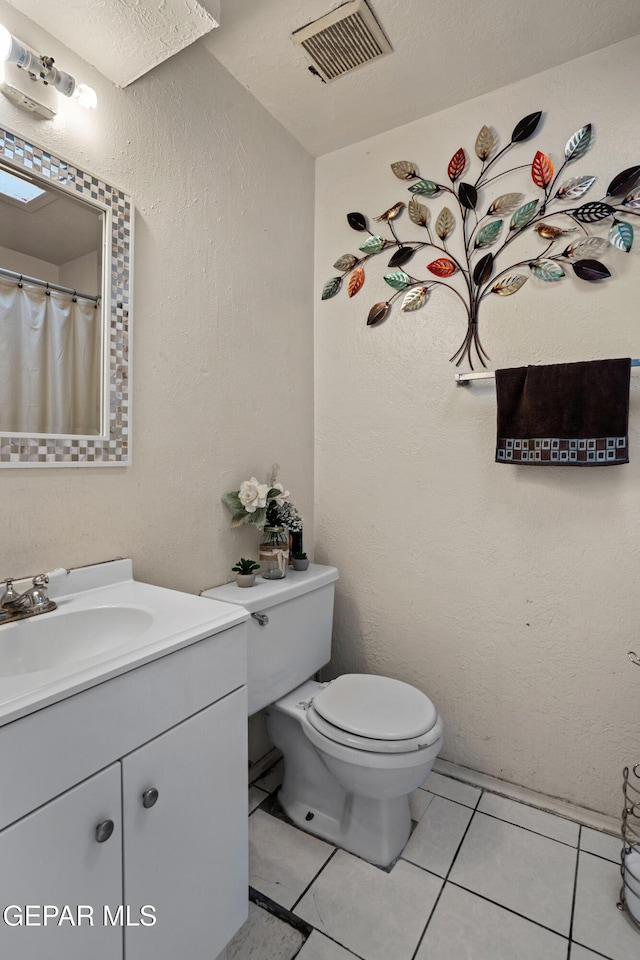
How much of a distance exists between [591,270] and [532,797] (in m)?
1.72

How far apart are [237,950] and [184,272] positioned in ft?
5.76

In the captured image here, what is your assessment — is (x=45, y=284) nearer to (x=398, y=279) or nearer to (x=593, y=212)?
(x=398, y=279)

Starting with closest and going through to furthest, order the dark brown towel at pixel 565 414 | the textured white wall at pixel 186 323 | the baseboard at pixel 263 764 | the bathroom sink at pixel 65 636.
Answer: the bathroom sink at pixel 65 636
the textured white wall at pixel 186 323
the dark brown towel at pixel 565 414
the baseboard at pixel 263 764

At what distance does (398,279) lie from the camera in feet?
5.86

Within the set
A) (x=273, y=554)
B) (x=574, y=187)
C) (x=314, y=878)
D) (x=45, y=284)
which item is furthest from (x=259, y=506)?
(x=574, y=187)

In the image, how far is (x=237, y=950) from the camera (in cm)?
109

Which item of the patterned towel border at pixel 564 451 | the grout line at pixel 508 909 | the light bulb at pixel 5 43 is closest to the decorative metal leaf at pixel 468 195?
the patterned towel border at pixel 564 451

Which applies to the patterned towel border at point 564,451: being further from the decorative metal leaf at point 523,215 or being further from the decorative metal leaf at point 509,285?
the decorative metal leaf at point 523,215

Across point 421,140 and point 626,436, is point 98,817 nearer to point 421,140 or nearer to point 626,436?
point 626,436

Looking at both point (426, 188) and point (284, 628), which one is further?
point (426, 188)

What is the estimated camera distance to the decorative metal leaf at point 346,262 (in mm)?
1896

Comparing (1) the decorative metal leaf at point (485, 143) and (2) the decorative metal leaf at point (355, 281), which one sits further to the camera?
(2) the decorative metal leaf at point (355, 281)

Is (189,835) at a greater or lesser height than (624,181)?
lesser

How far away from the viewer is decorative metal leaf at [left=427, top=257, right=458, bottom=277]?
1.69 metres
